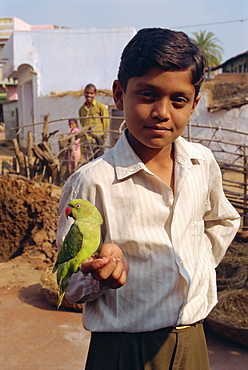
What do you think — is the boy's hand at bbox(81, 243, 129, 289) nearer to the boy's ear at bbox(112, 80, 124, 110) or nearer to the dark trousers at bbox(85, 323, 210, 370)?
the dark trousers at bbox(85, 323, 210, 370)

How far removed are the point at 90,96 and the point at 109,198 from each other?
7430 mm

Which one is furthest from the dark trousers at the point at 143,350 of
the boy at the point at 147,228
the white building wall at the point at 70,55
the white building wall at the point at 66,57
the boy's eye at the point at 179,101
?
the white building wall at the point at 70,55

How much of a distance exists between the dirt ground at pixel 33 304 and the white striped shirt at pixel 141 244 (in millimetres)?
2295

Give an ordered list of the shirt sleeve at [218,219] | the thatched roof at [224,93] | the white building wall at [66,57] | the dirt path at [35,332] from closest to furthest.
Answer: the shirt sleeve at [218,219]
the dirt path at [35,332]
the thatched roof at [224,93]
the white building wall at [66,57]

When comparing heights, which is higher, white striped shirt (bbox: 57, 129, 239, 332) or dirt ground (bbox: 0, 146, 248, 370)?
white striped shirt (bbox: 57, 129, 239, 332)

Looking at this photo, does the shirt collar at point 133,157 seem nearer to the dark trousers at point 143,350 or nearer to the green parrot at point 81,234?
the green parrot at point 81,234

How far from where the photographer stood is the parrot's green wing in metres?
1.47

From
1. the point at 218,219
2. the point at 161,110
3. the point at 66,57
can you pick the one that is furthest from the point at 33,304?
the point at 66,57

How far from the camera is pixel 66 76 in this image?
18.0m

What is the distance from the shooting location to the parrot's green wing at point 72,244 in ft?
4.83

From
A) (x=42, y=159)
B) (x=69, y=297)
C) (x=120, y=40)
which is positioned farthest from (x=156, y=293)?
(x=120, y=40)

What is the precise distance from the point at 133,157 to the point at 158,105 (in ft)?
0.76

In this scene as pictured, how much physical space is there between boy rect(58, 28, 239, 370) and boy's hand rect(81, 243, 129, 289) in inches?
4.7

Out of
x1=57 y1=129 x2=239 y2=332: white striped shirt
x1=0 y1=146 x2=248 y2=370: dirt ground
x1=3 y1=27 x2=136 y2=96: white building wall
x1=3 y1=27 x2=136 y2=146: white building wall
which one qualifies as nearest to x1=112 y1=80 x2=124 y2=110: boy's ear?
x1=57 y1=129 x2=239 y2=332: white striped shirt
